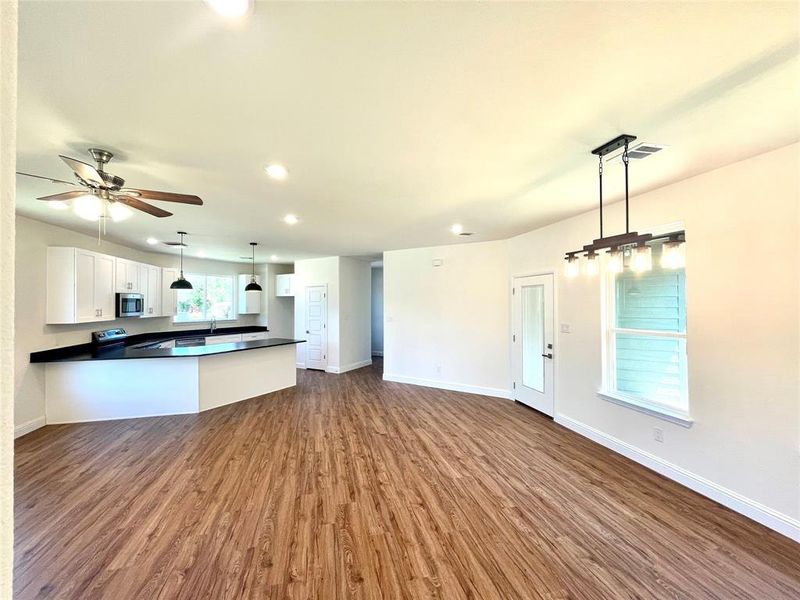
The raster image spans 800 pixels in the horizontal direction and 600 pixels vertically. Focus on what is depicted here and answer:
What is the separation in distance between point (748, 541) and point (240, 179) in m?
4.69

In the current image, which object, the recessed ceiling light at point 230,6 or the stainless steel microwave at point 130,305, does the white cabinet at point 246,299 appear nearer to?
the stainless steel microwave at point 130,305

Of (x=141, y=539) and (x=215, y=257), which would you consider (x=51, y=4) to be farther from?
(x=215, y=257)

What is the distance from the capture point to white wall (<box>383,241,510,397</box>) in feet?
18.4

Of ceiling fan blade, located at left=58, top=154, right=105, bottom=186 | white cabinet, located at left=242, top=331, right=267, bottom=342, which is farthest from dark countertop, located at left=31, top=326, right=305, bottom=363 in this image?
ceiling fan blade, located at left=58, top=154, right=105, bottom=186

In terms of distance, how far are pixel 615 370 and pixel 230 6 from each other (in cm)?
433

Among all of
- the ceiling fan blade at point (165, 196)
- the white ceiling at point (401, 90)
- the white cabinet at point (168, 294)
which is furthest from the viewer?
the white cabinet at point (168, 294)

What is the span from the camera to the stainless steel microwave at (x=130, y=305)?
209 inches

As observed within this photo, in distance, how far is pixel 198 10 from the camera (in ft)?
4.22

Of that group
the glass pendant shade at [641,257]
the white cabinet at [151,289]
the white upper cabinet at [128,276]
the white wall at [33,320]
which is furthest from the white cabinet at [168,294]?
the glass pendant shade at [641,257]

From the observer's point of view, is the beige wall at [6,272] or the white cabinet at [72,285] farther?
the white cabinet at [72,285]

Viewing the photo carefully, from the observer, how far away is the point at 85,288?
15.3ft

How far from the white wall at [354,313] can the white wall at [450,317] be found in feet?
3.98

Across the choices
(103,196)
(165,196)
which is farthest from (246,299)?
(165,196)

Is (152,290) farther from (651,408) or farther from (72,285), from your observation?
(651,408)
